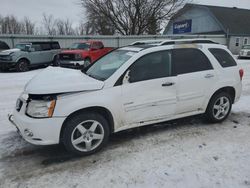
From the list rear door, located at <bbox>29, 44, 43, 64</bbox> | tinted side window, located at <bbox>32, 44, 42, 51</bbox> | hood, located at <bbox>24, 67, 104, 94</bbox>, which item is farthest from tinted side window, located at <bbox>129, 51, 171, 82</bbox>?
tinted side window, located at <bbox>32, 44, 42, 51</bbox>

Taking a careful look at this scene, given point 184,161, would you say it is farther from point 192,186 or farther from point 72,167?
point 72,167

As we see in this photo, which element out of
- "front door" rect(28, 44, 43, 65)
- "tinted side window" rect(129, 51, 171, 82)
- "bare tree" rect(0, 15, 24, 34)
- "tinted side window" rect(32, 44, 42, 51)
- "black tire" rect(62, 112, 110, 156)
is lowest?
"black tire" rect(62, 112, 110, 156)

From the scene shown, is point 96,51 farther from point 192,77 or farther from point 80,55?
point 192,77

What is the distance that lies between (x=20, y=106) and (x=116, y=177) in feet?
6.02

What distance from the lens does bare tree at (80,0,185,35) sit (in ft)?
82.8

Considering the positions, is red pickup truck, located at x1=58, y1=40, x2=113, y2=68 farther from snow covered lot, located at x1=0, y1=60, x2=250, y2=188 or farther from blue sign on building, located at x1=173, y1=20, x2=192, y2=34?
blue sign on building, located at x1=173, y1=20, x2=192, y2=34

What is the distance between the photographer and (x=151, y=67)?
3.74 metres

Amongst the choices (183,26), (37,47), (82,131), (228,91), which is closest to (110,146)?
(82,131)

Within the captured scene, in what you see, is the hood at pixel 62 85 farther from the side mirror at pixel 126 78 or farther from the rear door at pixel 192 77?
the rear door at pixel 192 77

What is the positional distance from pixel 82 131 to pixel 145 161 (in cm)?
105

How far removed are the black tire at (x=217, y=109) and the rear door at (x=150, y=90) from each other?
97cm

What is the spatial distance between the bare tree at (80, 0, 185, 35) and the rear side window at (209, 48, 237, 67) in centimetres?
2239

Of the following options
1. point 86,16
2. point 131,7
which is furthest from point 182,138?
point 86,16

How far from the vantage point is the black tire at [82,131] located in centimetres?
314
